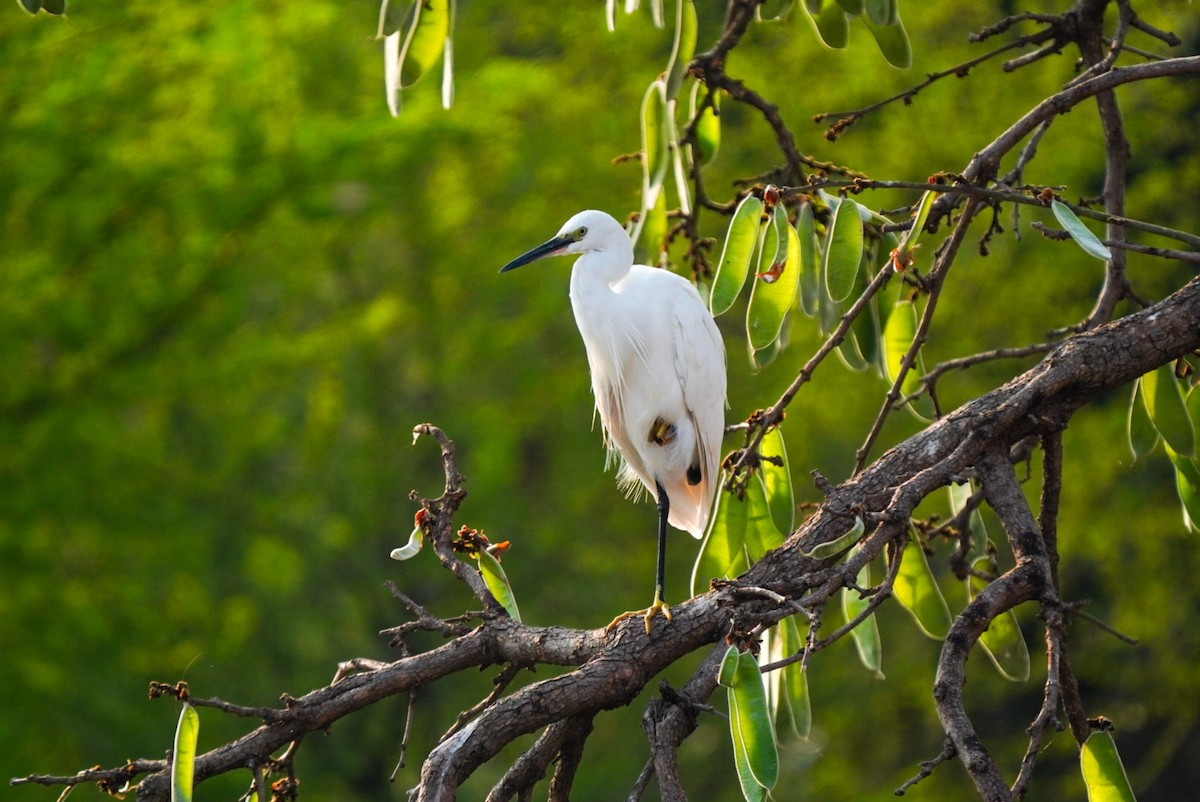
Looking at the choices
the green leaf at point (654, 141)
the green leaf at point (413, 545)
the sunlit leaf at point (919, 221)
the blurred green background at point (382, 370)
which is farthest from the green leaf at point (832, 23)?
the blurred green background at point (382, 370)

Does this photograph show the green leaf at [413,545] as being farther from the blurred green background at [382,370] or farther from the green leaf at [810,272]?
the blurred green background at [382,370]

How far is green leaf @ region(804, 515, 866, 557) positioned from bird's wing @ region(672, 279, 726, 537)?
1108 millimetres

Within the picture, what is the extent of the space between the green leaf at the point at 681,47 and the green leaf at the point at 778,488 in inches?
23.8

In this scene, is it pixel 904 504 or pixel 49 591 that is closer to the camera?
pixel 904 504

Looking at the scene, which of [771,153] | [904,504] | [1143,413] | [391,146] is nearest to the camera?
[904,504]

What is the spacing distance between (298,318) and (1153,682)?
5066mm

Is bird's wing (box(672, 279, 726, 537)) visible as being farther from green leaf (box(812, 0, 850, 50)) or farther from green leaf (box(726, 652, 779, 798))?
green leaf (box(726, 652, 779, 798))

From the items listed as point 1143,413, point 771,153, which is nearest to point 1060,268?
point 771,153

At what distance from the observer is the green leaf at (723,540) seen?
2.29 meters

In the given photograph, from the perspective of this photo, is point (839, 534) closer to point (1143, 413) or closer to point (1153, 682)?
point (1143, 413)

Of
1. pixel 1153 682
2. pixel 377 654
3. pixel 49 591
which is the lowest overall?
pixel 1153 682

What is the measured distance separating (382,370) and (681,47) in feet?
19.1

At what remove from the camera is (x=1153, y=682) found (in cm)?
710

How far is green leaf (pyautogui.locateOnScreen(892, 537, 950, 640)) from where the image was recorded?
2389 millimetres
